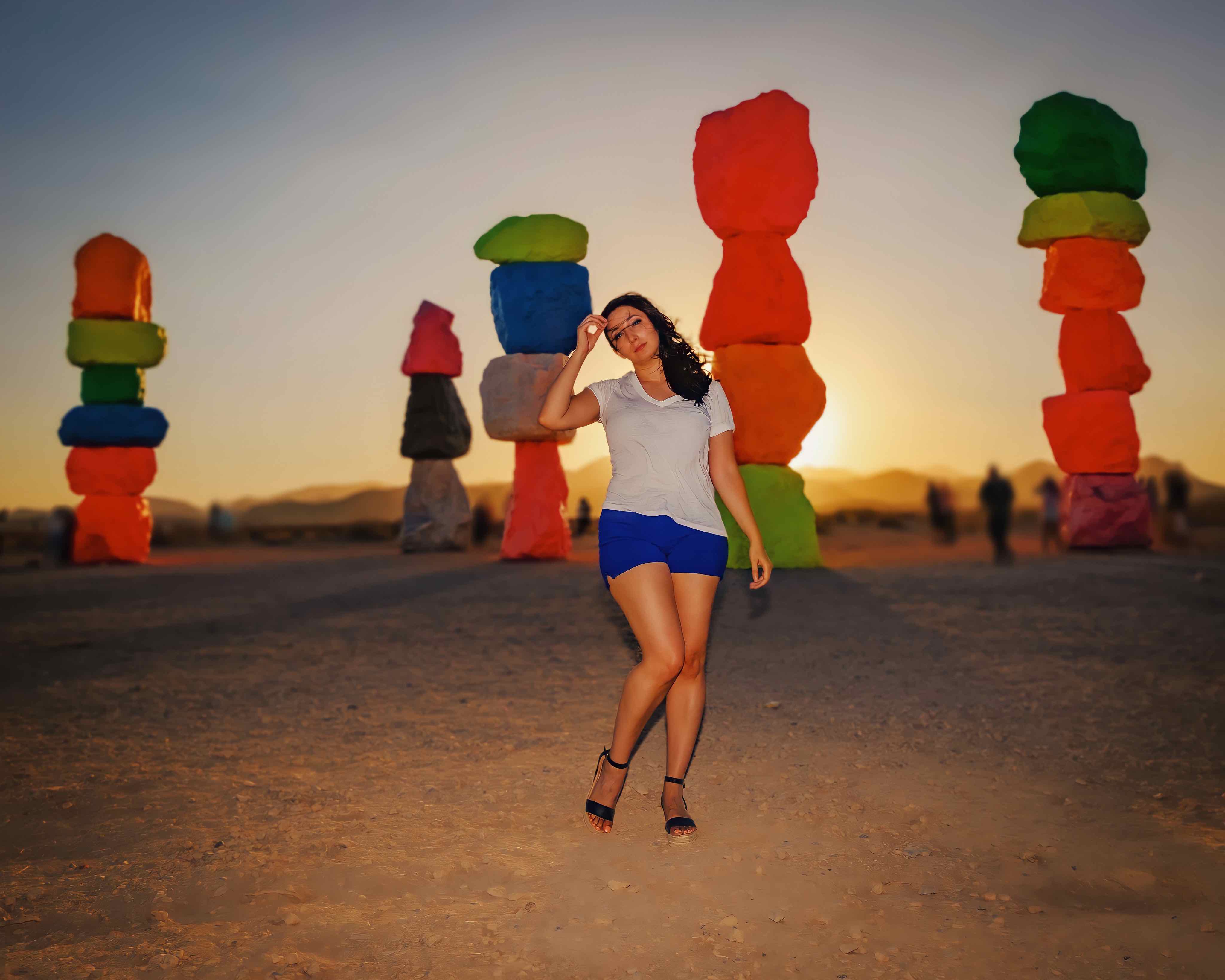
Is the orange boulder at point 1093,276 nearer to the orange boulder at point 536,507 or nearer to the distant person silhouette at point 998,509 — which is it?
the distant person silhouette at point 998,509

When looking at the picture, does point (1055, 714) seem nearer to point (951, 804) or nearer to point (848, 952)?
point (951, 804)

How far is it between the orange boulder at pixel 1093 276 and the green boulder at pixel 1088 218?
14 centimetres

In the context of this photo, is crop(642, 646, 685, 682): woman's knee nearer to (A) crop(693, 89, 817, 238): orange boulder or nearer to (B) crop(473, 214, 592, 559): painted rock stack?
(A) crop(693, 89, 817, 238): orange boulder

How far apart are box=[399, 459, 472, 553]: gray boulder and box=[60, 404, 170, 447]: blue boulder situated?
182 inches

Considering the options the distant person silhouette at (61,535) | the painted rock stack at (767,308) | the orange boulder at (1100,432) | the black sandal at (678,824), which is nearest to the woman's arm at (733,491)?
the black sandal at (678,824)

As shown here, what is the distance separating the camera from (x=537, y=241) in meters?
14.6

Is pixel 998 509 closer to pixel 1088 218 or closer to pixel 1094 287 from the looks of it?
pixel 1094 287

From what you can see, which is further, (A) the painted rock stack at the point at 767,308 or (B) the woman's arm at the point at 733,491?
Result: (A) the painted rock stack at the point at 767,308

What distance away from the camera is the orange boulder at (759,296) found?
12.4 metres

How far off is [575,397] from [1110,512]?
45.1 ft

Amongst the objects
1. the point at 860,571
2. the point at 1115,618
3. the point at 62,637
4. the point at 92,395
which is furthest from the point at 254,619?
the point at 92,395

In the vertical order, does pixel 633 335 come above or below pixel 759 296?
below

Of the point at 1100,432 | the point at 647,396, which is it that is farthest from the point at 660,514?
the point at 1100,432

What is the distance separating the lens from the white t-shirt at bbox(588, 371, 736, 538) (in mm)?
3646
